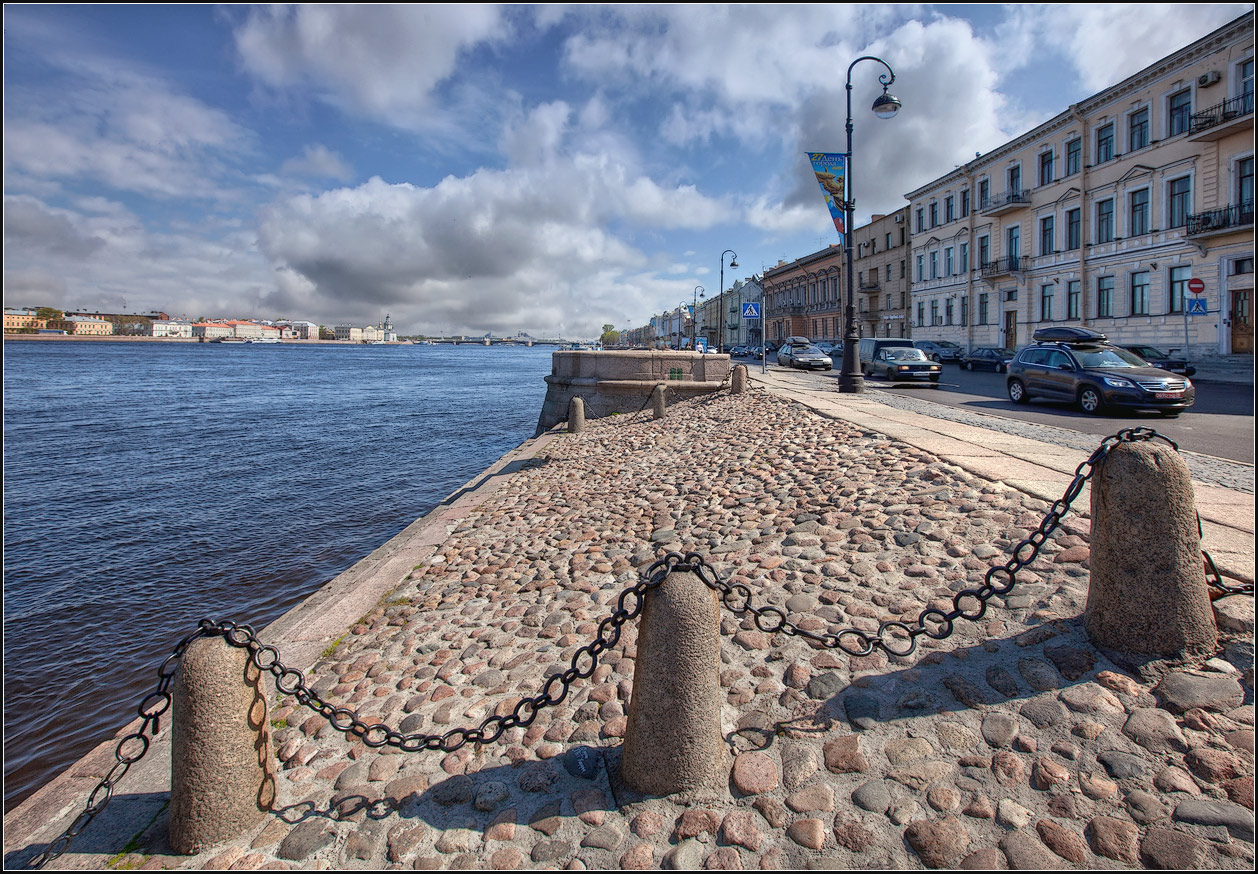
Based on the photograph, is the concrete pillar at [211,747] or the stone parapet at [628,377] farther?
the stone parapet at [628,377]

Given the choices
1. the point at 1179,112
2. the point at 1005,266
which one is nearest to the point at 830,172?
the point at 1179,112

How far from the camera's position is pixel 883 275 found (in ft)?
197

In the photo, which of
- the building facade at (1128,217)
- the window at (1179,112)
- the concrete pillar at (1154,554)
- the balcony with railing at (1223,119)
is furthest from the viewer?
the window at (1179,112)

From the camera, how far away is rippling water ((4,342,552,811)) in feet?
21.7

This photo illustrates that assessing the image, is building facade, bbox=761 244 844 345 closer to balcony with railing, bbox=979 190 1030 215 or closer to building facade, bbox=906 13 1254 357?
building facade, bbox=906 13 1254 357

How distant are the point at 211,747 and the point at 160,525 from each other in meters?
11.7

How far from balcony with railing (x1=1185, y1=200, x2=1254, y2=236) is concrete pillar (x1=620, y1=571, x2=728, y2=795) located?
33409 mm

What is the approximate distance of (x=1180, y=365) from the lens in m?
24.1

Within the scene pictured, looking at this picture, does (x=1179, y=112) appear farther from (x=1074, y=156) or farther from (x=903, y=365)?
(x=903, y=365)

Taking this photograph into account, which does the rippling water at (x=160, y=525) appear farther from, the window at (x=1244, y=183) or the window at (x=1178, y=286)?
the window at (x=1244, y=183)

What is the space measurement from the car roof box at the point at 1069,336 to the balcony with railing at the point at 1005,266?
87.1 ft

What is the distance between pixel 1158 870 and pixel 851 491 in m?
4.47

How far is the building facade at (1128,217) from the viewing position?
26.6 m

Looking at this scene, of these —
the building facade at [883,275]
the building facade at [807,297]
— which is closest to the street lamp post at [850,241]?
the building facade at [883,275]
